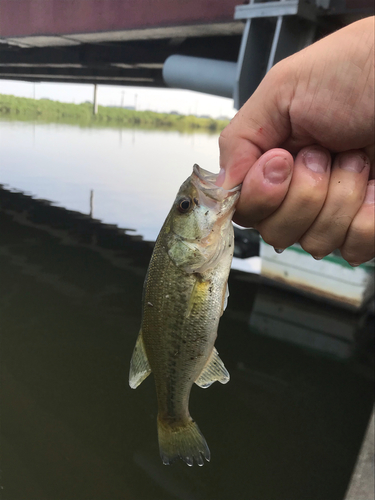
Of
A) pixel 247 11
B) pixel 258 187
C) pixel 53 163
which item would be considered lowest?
pixel 53 163

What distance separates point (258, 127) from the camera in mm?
1891

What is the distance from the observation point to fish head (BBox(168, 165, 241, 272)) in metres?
1.85

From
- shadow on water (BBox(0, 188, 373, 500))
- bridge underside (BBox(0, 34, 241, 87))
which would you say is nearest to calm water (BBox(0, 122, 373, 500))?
shadow on water (BBox(0, 188, 373, 500))

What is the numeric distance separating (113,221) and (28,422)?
9.74 metres

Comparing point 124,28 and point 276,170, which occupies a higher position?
point 124,28

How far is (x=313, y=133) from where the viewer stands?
6.07 feet

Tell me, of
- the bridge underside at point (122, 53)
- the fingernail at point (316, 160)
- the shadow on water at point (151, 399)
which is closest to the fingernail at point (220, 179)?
the fingernail at point (316, 160)

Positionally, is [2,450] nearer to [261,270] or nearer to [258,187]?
[258,187]

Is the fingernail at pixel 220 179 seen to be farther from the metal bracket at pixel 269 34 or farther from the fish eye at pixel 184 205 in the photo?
the metal bracket at pixel 269 34

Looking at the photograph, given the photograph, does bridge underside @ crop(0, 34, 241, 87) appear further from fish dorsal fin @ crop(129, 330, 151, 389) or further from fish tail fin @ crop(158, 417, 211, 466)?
fish tail fin @ crop(158, 417, 211, 466)

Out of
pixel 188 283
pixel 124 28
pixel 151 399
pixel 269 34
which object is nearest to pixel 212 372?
pixel 188 283

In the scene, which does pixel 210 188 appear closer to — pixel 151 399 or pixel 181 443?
pixel 181 443

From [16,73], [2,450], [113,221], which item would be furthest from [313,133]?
[16,73]

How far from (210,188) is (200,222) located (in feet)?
0.59
